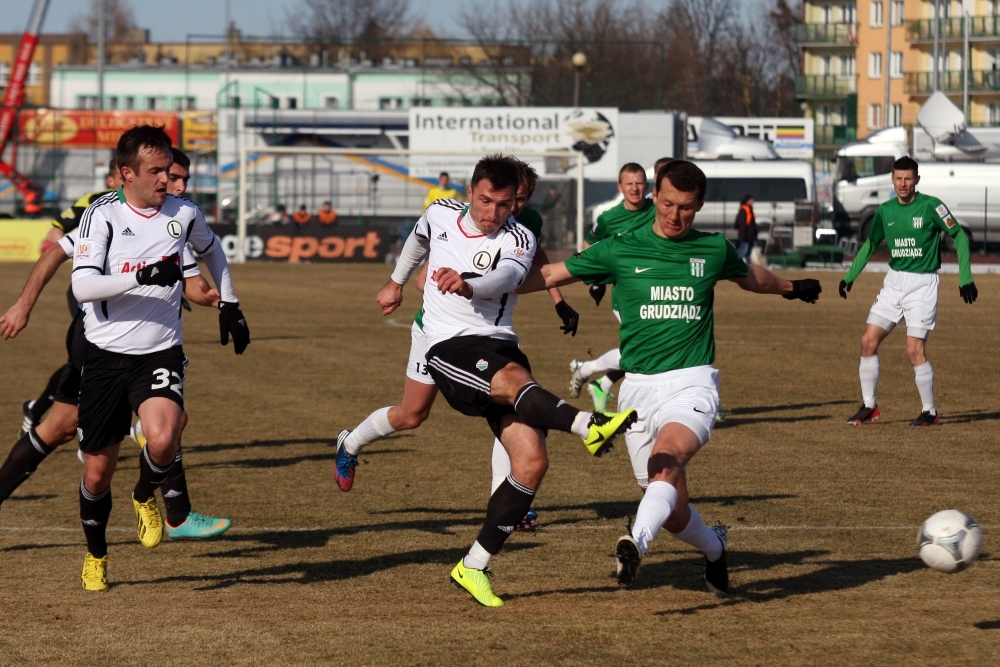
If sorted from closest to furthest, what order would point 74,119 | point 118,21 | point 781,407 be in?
point 781,407, point 74,119, point 118,21

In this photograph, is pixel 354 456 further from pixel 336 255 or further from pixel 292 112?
pixel 292 112

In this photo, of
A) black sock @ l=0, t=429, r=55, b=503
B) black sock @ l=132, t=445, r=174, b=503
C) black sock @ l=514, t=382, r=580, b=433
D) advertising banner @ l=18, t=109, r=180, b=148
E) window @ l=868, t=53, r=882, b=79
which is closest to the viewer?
black sock @ l=514, t=382, r=580, b=433

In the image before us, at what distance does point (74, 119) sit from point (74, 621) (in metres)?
56.8

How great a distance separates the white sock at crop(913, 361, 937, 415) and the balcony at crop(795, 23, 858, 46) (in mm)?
86337

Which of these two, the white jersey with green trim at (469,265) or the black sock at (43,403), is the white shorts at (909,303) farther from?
the black sock at (43,403)

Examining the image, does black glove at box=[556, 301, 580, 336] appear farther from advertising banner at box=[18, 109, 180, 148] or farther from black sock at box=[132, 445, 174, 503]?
advertising banner at box=[18, 109, 180, 148]

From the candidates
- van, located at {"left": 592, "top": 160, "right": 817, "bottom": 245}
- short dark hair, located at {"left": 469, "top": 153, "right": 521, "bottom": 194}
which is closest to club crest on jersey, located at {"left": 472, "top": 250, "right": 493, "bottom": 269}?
short dark hair, located at {"left": 469, "top": 153, "right": 521, "bottom": 194}

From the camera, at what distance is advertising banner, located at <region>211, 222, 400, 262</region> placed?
38.2 meters

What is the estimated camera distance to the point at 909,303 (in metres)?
12.1

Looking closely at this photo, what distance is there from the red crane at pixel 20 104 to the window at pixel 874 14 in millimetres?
58375

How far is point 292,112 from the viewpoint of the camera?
174ft

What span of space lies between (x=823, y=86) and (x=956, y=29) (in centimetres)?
914

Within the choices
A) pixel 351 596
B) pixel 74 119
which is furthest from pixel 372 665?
pixel 74 119

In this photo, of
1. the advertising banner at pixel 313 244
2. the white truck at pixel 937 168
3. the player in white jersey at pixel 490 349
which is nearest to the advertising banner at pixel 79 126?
the advertising banner at pixel 313 244
